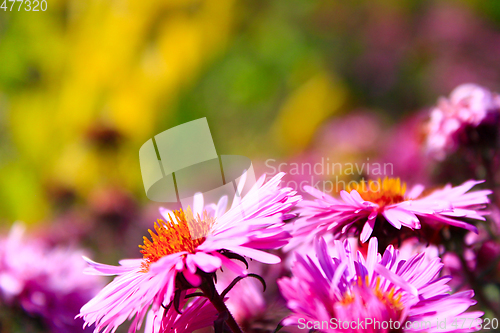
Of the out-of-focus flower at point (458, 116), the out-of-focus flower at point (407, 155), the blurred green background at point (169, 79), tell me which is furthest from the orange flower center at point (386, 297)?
the blurred green background at point (169, 79)

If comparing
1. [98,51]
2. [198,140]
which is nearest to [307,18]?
[98,51]

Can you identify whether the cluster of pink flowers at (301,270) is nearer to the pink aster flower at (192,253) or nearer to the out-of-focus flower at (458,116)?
the pink aster flower at (192,253)

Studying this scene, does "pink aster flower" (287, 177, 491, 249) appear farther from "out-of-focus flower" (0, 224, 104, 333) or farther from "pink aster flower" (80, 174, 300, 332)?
"out-of-focus flower" (0, 224, 104, 333)

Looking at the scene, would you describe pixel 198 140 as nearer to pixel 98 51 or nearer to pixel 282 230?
pixel 282 230

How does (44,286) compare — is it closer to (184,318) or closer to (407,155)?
(184,318)

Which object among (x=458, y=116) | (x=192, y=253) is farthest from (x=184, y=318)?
(x=458, y=116)

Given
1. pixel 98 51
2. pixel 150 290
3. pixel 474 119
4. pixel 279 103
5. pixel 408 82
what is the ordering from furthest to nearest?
pixel 279 103, pixel 408 82, pixel 98 51, pixel 474 119, pixel 150 290

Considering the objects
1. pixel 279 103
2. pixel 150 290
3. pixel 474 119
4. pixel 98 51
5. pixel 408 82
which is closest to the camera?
pixel 150 290
